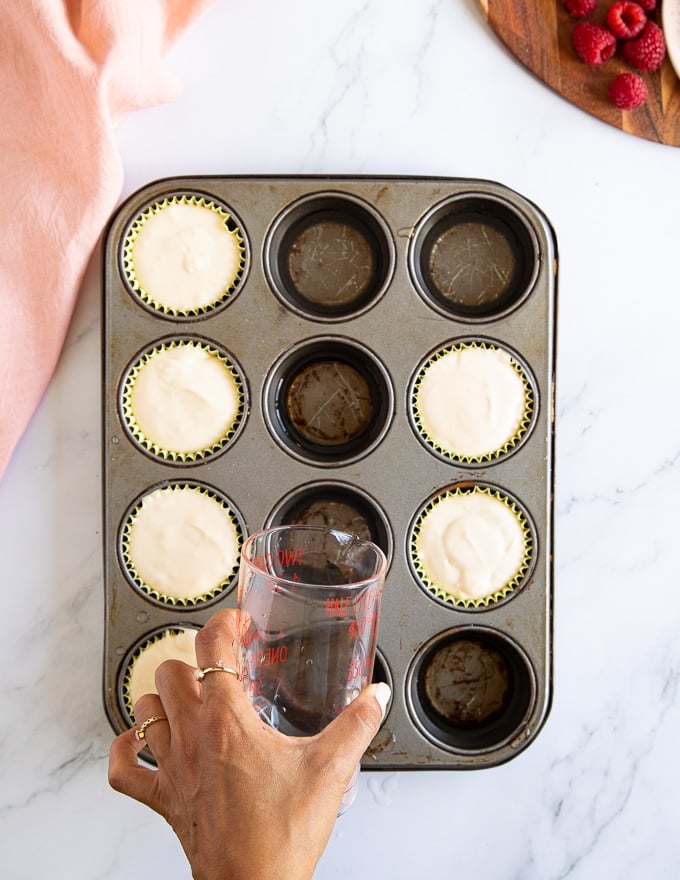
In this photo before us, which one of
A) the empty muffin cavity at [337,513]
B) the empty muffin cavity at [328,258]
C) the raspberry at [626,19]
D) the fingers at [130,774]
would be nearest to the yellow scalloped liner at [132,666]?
the empty muffin cavity at [337,513]

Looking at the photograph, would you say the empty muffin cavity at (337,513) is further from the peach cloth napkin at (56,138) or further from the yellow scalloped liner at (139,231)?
the peach cloth napkin at (56,138)

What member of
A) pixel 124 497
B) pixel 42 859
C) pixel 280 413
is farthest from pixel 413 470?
pixel 42 859

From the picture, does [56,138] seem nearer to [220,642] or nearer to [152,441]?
[152,441]

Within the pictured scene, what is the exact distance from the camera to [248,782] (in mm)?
807

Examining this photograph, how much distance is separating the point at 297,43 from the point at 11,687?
132 centimetres

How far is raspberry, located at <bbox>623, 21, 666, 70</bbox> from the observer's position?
139 centimetres

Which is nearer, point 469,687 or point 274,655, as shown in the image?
point 274,655

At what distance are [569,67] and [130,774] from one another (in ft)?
4.47

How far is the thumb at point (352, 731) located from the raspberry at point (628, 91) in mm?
1147

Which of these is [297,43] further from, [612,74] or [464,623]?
[464,623]

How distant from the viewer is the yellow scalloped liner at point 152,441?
1337 mm

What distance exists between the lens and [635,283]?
4.84ft

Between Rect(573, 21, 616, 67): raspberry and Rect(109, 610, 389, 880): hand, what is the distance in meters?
1.17

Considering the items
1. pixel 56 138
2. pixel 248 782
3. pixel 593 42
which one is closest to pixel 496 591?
pixel 248 782
